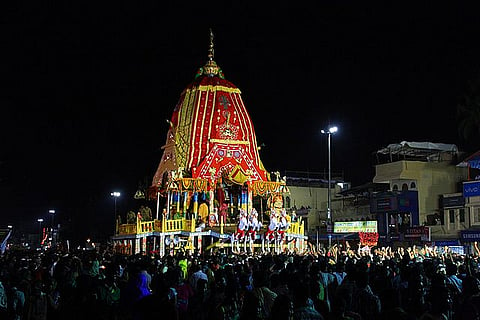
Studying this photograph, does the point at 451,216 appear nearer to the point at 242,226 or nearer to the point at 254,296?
the point at 242,226

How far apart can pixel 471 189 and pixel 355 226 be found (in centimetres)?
1390

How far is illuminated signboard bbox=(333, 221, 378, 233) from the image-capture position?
51906 millimetres

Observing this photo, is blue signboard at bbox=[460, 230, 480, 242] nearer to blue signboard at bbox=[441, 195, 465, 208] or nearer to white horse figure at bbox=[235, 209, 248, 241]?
blue signboard at bbox=[441, 195, 465, 208]

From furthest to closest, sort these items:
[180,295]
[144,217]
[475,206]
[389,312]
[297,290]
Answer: [144,217], [475,206], [180,295], [297,290], [389,312]

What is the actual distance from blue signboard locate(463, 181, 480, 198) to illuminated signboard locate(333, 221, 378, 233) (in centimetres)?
1087

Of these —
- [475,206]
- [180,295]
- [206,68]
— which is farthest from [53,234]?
[180,295]

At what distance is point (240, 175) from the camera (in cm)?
4422

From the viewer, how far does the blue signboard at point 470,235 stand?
39494 mm

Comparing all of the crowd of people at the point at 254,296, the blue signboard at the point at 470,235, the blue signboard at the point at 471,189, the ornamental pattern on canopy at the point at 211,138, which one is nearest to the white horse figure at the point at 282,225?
the ornamental pattern on canopy at the point at 211,138

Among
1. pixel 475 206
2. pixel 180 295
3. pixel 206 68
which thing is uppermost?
pixel 206 68

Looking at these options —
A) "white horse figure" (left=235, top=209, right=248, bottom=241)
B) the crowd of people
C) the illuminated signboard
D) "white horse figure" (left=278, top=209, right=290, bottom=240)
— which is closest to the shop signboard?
the illuminated signboard

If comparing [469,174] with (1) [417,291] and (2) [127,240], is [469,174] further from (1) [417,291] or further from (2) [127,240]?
(1) [417,291]

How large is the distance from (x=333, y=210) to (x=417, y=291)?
56.0 m

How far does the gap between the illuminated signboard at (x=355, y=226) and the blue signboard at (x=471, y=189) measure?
35.7 feet
